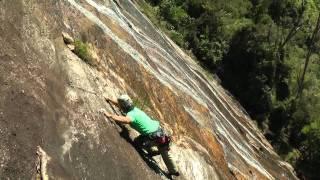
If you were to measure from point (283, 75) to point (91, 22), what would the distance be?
1296 inches

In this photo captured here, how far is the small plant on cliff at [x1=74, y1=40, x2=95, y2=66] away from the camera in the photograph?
39.9 feet

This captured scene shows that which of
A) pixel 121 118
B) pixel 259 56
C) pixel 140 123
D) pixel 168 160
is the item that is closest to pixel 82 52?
pixel 121 118

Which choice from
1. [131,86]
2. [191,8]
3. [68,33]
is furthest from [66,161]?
[191,8]

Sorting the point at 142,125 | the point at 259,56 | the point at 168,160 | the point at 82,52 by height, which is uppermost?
the point at 82,52

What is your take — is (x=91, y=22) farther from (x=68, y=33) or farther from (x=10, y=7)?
(x=10, y=7)

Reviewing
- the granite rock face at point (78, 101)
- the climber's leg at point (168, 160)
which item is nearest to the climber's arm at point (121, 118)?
the granite rock face at point (78, 101)

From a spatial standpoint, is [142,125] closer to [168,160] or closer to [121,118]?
[121,118]

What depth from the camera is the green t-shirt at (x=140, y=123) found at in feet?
38.0

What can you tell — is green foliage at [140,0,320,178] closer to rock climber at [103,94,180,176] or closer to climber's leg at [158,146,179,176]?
climber's leg at [158,146,179,176]

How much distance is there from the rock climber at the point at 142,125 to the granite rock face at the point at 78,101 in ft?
0.95

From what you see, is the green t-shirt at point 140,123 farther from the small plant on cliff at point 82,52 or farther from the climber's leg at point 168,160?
the small plant on cliff at point 82,52

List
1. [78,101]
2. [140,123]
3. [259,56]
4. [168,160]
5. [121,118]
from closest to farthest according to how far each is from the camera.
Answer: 1. [78,101]
2. [121,118]
3. [140,123]
4. [168,160]
5. [259,56]

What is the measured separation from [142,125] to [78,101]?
143cm

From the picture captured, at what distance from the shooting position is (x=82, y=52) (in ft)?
40.1
